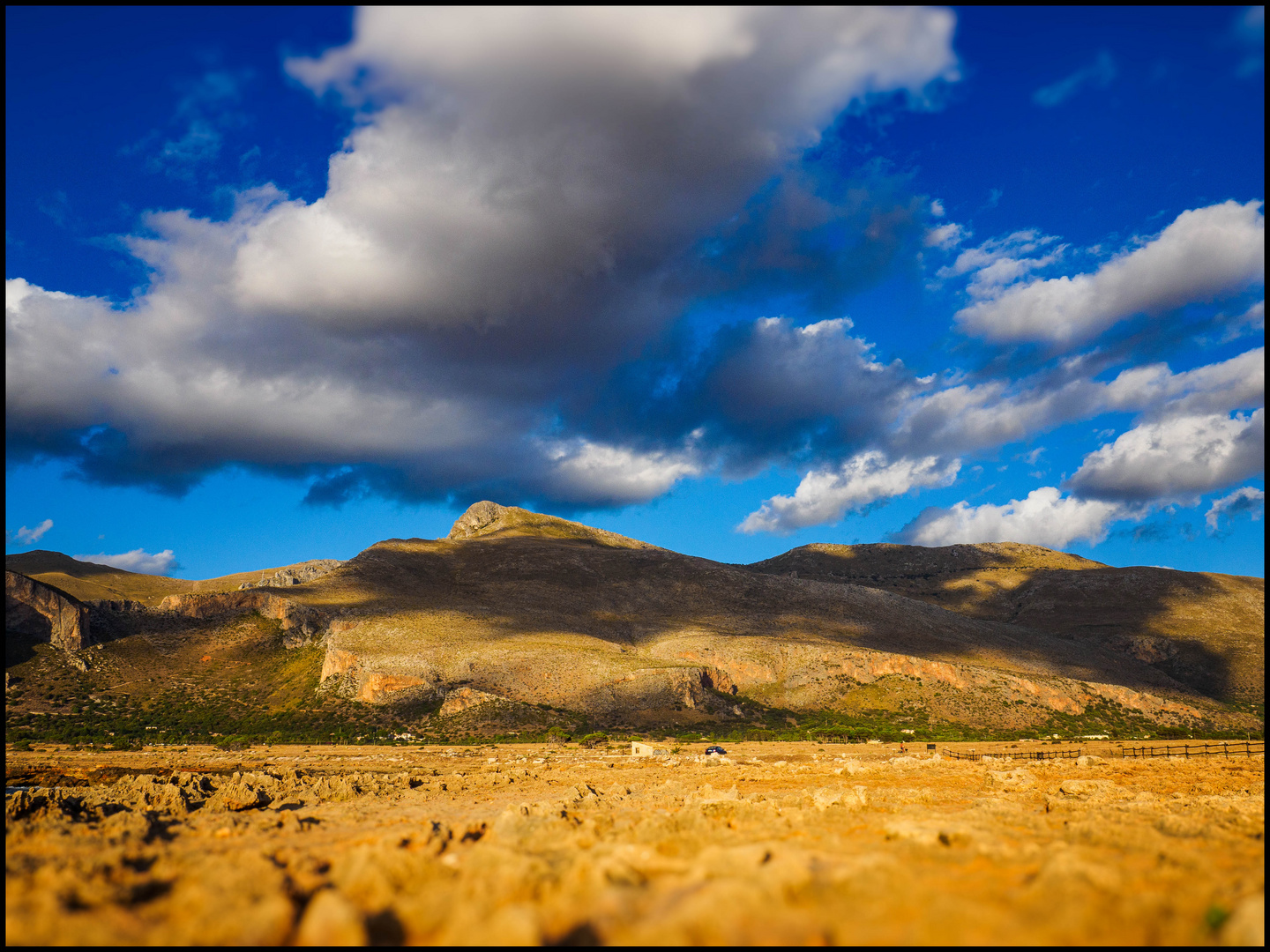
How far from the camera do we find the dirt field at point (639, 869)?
→ 809cm

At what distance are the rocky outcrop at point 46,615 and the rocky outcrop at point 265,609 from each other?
1207 cm

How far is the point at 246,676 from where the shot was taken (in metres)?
87.9

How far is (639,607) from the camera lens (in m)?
135

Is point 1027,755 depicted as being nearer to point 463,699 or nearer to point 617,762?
point 617,762

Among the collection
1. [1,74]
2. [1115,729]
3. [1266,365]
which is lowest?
[1115,729]

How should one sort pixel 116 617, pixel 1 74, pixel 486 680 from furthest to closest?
pixel 116 617, pixel 486 680, pixel 1 74

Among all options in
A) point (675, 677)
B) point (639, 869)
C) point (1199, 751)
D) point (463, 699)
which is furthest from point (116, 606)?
point (1199, 751)

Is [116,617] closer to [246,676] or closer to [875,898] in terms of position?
[246,676]

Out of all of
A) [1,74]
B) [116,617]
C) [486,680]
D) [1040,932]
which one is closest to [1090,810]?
[1040,932]

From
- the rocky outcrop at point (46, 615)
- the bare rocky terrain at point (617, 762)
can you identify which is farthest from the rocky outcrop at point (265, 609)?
the rocky outcrop at point (46, 615)

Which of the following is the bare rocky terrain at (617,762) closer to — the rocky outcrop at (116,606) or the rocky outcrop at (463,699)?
the rocky outcrop at (116,606)

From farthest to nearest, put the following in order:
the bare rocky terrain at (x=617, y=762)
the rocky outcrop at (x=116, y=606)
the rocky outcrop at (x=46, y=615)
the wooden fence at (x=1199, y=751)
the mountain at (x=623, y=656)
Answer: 1. the rocky outcrop at (x=116, y=606)
2. the rocky outcrop at (x=46, y=615)
3. the mountain at (x=623, y=656)
4. the wooden fence at (x=1199, y=751)
5. the bare rocky terrain at (x=617, y=762)

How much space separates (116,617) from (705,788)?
338 feet

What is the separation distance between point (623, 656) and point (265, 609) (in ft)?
189
